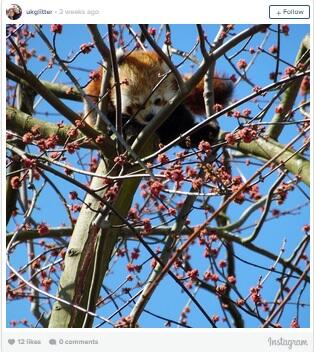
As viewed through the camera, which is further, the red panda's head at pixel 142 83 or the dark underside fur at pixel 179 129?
the red panda's head at pixel 142 83

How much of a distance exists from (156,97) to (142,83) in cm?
26

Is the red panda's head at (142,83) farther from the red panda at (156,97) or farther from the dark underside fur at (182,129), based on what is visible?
the dark underside fur at (182,129)

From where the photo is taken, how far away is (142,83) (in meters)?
3.69

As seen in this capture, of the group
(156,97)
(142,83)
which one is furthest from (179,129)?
(142,83)

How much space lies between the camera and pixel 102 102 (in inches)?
90.0

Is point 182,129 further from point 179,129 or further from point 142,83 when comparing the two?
point 142,83

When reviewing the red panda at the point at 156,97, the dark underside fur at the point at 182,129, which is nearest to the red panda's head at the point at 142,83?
the red panda at the point at 156,97

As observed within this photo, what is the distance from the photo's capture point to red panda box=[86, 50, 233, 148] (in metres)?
3.21

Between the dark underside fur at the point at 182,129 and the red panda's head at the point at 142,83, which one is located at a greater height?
the red panda's head at the point at 142,83

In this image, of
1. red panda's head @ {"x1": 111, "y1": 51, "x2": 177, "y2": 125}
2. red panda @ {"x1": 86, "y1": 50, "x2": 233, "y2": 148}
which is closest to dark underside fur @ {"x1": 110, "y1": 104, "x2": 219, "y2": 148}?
red panda @ {"x1": 86, "y1": 50, "x2": 233, "y2": 148}

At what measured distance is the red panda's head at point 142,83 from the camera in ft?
11.3
